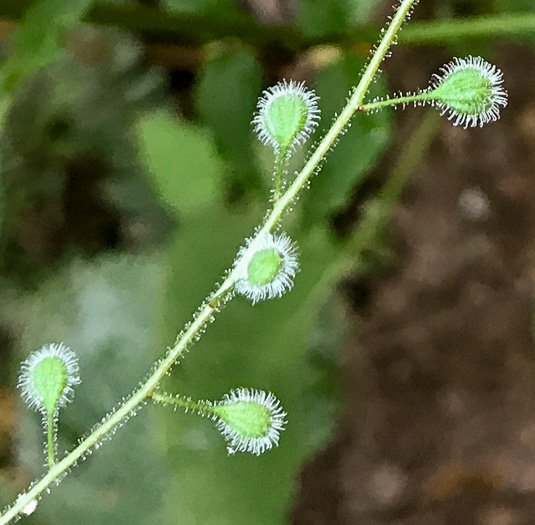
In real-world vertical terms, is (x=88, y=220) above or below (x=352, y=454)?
above

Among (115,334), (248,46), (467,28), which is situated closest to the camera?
(467,28)

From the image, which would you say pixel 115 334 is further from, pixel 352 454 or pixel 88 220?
pixel 352 454

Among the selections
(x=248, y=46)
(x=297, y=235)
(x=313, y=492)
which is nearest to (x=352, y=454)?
(x=313, y=492)

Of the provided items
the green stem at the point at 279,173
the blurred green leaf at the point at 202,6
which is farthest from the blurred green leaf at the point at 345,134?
the green stem at the point at 279,173

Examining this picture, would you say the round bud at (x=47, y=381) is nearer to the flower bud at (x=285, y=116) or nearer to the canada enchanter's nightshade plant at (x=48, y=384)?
the canada enchanter's nightshade plant at (x=48, y=384)

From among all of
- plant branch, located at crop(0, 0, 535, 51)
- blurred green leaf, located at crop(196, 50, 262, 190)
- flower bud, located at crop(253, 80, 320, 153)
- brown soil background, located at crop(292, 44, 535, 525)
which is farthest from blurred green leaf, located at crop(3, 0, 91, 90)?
brown soil background, located at crop(292, 44, 535, 525)

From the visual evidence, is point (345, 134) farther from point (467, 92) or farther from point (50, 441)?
point (50, 441)
